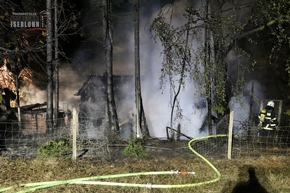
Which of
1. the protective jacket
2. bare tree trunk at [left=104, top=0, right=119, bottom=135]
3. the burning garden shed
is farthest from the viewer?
the burning garden shed

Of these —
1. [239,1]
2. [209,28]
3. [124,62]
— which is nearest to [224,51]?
[209,28]

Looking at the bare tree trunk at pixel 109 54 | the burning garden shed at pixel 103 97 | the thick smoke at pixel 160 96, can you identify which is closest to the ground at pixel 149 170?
the bare tree trunk at pixel 109 54

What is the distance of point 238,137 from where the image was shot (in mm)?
10297

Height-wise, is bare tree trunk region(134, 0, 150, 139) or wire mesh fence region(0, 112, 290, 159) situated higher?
bare tree trunk region(134, 0, 150, 139)

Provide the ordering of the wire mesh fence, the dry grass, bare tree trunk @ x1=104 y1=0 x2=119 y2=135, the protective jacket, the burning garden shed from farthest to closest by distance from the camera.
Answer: the burning garden shed → bare tree trunk @ x1=104 y1=0 x2=119 y2=135 → the protective jacket → the wire mesh fence → the dry grass

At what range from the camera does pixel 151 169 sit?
734 cm

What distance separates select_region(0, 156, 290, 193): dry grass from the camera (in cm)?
630

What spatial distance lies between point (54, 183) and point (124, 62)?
54.3 ft

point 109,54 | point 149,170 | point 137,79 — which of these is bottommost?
point 149,170

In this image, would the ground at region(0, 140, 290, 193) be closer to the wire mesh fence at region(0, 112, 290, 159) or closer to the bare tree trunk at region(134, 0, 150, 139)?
the wire mesh fence at region(0, 112, 290, 159)

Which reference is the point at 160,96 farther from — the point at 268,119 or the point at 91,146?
the point at 91,146

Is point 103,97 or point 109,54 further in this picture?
point 103,97

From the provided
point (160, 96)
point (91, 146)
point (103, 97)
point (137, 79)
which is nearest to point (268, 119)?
point (137, 79)

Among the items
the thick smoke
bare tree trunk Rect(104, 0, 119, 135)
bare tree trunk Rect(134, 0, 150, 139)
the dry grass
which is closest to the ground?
the dry grass
